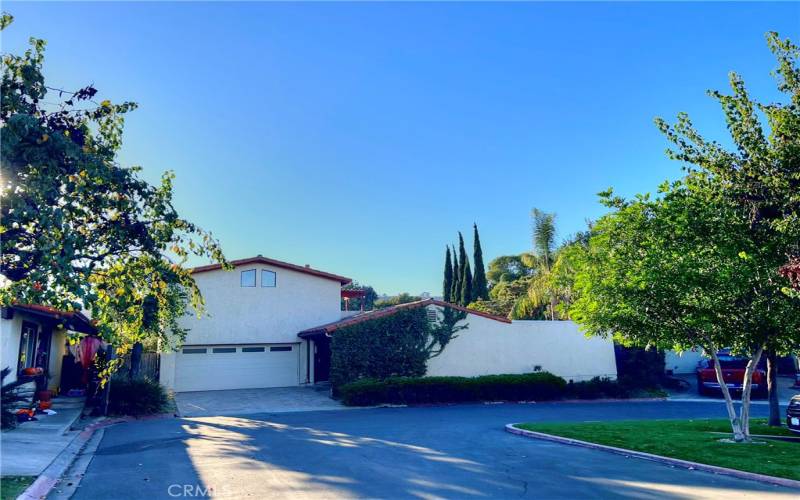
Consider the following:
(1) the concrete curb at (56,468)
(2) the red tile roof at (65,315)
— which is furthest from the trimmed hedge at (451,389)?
(2) the red tile roof at (65,315)

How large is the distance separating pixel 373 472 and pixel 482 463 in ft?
6.75

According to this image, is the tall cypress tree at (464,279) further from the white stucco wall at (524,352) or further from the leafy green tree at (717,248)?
the leafy green tree at (717,248)

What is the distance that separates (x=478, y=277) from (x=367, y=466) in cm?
3916

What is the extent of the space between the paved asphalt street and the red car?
14189mm

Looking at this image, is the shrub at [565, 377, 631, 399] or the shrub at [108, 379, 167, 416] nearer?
the shrub at [108, 379, 167, 416]

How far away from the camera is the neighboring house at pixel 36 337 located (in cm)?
1697

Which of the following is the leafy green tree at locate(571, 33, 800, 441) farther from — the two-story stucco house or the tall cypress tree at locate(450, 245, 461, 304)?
the tall cypress tree at locate(450, 245, 461, 304)

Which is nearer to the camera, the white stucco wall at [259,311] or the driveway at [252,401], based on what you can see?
the driveway at [252,401]

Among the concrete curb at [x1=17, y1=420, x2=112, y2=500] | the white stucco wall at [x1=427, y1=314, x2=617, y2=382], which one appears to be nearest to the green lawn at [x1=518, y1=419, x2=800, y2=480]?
the concrete curb at [x1=17, y1=420, x2=112, y2=500]

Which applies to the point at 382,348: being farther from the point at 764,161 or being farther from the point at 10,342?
the point at 764,161

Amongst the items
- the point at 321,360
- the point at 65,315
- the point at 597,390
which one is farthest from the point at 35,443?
the point at 597,390

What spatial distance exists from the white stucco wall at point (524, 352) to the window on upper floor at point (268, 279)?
866 centimetres

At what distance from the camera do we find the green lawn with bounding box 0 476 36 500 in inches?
303

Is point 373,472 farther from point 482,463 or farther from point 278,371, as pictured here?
point 278,371
